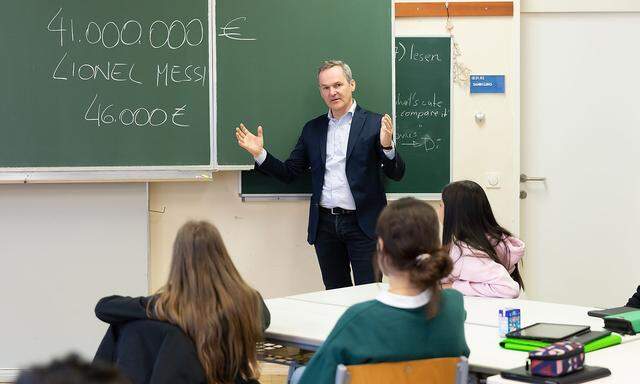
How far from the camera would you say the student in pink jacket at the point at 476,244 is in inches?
139

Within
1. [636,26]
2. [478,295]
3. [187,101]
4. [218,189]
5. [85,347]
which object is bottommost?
[85,347]

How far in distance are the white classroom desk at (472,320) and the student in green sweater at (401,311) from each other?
23cm

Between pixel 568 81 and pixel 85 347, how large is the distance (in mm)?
3319

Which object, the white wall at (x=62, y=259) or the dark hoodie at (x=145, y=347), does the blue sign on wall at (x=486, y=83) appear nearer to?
the white wall at (x=62, y=259)

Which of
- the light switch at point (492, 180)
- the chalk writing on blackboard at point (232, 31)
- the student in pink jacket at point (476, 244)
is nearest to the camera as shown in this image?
the student in pink jacket at point (476, 244)

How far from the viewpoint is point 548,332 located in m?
2.78

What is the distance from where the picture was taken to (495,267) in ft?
11.7

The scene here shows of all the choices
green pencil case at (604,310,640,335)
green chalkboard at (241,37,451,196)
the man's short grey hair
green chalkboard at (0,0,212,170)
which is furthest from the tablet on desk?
green chalkboard at (0,0,212,170)

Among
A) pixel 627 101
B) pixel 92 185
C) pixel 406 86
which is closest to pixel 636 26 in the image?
pixel 627 101

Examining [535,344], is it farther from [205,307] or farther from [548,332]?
[205,307]

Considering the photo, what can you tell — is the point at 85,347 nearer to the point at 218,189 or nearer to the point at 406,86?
the point at 218,189

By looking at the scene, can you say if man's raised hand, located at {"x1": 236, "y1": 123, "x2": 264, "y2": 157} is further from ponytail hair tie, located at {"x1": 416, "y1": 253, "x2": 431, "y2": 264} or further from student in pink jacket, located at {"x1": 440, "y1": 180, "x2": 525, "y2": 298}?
ponytail hair tie, located at {"x1": 416, "y1": 253, "x2": 431, "y2": 264}

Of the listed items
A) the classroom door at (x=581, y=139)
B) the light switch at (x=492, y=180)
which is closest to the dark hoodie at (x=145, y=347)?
the light switch at (x=492, y=180)

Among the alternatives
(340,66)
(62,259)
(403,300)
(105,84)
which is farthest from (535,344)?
(62,259)
